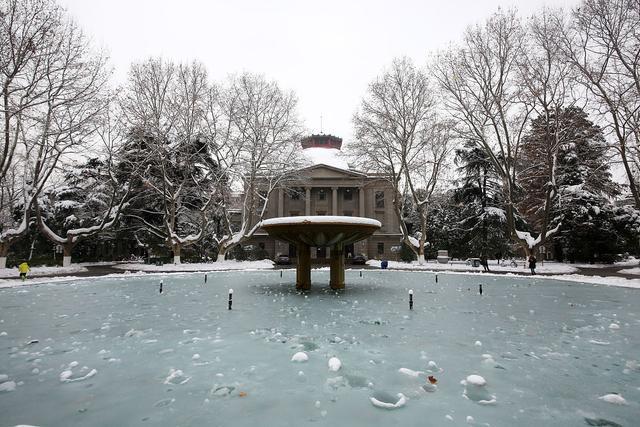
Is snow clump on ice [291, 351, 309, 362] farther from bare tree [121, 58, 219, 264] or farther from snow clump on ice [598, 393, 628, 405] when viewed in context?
bare tree [121, 58, 219, 264]

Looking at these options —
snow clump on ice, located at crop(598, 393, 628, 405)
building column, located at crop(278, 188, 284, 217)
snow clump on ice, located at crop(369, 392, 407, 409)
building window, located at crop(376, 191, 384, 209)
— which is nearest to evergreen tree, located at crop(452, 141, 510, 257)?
building window, located at crop(376, 191, 384, 209)

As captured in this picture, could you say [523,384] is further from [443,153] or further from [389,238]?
[389,238]

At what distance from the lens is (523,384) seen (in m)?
4.86

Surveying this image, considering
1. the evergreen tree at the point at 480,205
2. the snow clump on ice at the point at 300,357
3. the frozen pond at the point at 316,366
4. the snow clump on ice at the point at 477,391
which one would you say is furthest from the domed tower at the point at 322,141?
the snow clump on ice at the point at 477,391

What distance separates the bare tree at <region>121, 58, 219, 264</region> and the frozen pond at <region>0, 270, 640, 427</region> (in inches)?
829

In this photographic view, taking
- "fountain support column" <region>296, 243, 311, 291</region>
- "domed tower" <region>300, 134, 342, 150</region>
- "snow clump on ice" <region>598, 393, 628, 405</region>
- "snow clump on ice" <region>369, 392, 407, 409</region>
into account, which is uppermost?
"domed tower" <region>300, 134, 342, 150</region>

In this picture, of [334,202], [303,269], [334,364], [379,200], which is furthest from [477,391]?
[379,200]

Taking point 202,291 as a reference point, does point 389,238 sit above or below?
above

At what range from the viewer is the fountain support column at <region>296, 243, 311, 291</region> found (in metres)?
15.7

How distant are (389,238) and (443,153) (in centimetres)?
1984

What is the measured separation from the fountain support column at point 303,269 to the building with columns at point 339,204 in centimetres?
3404

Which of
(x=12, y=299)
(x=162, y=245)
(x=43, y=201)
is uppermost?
(x=43, y=201)

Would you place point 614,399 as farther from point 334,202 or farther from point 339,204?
point 339,204

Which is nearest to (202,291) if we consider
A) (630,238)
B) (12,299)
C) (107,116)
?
(12,299)
